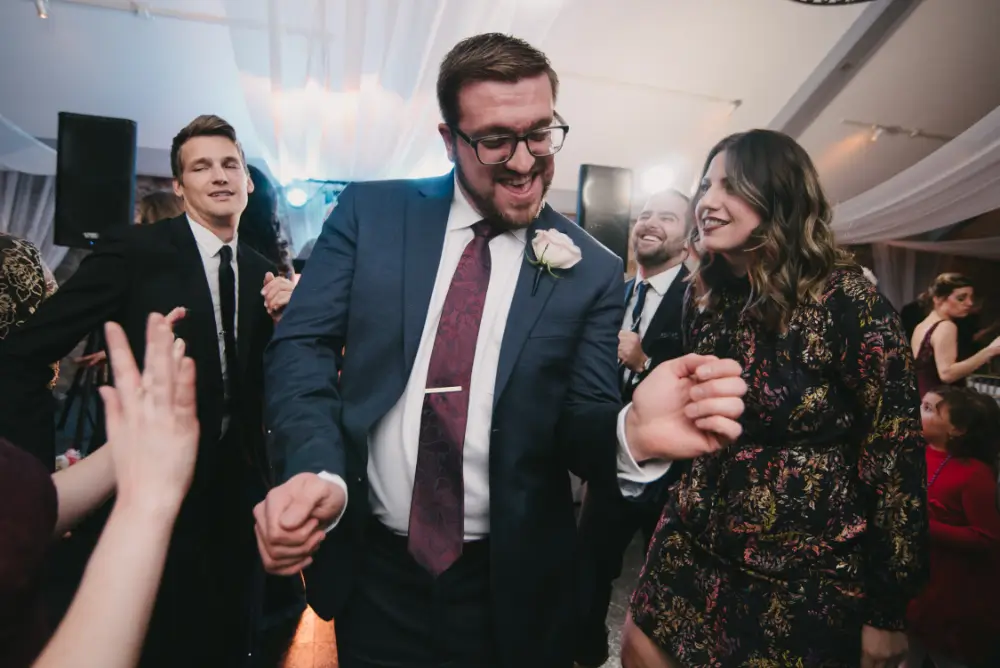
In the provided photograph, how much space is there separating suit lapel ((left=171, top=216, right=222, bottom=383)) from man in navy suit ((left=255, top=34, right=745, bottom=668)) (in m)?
0.65

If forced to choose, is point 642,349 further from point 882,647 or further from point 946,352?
point 946,352

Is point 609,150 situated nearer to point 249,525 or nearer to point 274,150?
point 274,150

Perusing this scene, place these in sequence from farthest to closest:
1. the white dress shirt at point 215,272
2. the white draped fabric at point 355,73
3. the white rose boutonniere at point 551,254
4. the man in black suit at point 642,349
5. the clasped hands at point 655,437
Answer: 1. the white draped fabric at point 355,73
2. the man in black suit at point 642,349
3. the white dress shirt at point 215,272
4. the white rose boutonniere at point 551,254
5. the clasped hands at point 655,437

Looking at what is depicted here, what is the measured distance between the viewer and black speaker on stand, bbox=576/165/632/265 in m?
4.14

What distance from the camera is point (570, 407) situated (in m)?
1.15

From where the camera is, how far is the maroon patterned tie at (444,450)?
1.03m

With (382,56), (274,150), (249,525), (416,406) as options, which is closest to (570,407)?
(416,406)

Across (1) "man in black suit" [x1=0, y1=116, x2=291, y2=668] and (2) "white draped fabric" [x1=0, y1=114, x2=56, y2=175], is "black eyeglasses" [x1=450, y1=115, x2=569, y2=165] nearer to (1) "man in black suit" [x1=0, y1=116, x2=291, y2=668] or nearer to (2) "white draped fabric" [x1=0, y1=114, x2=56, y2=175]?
(1) "man in black suit" [x1=0, y1=116, x2=291, y2=668]

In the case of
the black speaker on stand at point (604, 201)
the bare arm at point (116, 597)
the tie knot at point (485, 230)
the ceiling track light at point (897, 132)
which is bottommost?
the bare arm at point (116, 597)

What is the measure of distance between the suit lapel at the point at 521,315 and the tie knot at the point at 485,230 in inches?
3.0

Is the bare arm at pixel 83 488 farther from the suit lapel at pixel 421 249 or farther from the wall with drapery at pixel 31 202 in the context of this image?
the wall with drapery at pixel 31 202

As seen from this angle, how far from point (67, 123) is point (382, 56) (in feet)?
6.58

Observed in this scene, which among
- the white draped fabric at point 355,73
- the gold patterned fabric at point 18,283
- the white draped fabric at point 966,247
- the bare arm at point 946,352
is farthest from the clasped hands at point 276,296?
the white draped fabric at point 966,247

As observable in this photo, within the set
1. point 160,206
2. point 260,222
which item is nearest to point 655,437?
point 260,222
